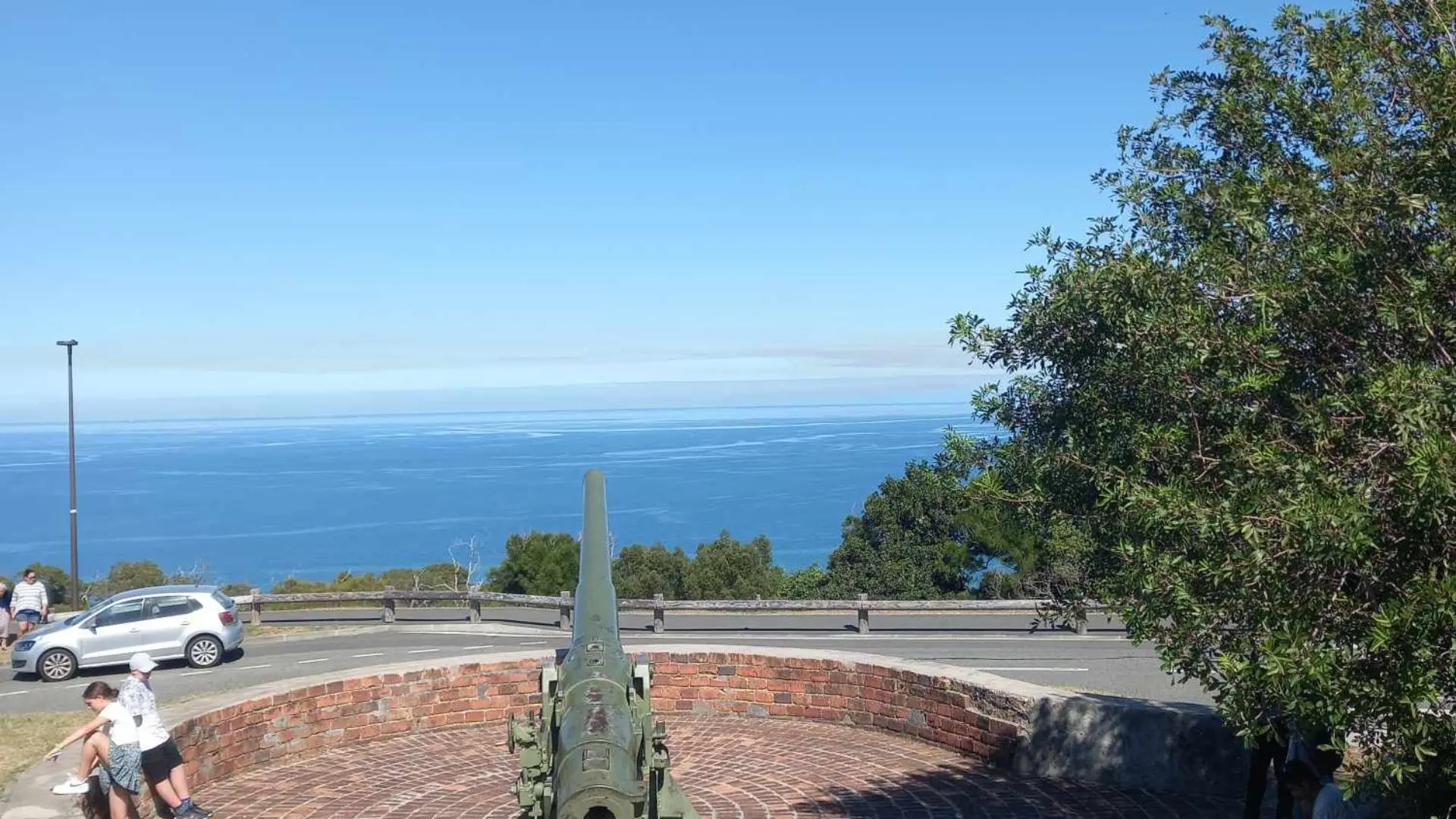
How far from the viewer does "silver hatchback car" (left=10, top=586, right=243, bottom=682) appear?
1919cm

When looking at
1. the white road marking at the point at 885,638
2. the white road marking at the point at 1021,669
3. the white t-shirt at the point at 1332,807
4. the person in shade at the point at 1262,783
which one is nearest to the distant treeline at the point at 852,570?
the white road marking at the point at 885,638

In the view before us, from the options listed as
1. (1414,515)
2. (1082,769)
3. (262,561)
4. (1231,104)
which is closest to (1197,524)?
(1414,515)

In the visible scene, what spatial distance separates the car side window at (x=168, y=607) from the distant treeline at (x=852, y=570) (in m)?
10.2

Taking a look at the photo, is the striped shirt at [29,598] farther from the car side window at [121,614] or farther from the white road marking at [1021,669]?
the white road marking at [1021,669]

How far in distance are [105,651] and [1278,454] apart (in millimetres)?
19620

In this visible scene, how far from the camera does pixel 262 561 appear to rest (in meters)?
116

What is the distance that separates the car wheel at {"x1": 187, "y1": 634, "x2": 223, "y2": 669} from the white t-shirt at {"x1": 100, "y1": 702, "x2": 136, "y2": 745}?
12.5m

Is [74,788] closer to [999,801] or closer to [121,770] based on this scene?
[121,770]

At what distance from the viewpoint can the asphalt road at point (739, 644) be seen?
688 inches

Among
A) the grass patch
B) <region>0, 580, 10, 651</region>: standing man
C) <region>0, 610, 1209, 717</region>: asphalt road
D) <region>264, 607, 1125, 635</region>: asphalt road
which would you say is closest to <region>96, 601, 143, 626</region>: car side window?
<region>0, 610, 1209, 717</region>: asphalt road

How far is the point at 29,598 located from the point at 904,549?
70.6 feet

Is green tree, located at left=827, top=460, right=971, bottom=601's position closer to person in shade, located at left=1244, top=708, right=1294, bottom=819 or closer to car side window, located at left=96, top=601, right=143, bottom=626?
car side window, located at left=96, top=601, right=143, bottom=626

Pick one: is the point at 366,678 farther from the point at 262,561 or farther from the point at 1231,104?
the point at 262,561

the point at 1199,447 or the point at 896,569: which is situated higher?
the point at 1199,447
